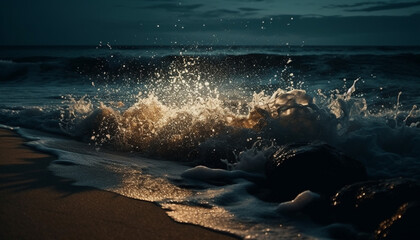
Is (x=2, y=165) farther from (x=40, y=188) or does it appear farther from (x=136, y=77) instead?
(x=136, y=77)

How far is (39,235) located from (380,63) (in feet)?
52.0

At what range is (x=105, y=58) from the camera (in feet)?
67.7

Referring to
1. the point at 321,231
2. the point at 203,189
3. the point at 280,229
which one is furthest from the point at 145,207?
the point at 321,231

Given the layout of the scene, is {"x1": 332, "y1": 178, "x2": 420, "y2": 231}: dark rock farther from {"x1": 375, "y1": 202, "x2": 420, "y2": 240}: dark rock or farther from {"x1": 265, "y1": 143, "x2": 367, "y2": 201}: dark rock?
{"x1": 265, "y1": 143, "x2": 367, "y2": 201}: dark rock

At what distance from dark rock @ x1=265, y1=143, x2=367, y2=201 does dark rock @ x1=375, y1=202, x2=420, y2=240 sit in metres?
0.79

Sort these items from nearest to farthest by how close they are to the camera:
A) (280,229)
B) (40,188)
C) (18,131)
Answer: (280,229) → (40,188) → (18,131)

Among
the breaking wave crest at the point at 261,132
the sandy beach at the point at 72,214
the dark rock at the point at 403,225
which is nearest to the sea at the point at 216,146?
the breaking wave crest at the point at 261,132

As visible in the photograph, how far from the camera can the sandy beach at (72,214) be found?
2.05 m

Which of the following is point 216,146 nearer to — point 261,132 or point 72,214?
point 261,132

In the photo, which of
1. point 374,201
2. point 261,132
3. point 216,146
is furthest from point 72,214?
point 261,132

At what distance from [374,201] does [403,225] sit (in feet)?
1.19

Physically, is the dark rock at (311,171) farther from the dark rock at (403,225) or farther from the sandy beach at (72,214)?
the sandy beach at (72,214)

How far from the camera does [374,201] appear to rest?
2.37 metres

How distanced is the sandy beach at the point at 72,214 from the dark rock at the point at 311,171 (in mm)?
940
